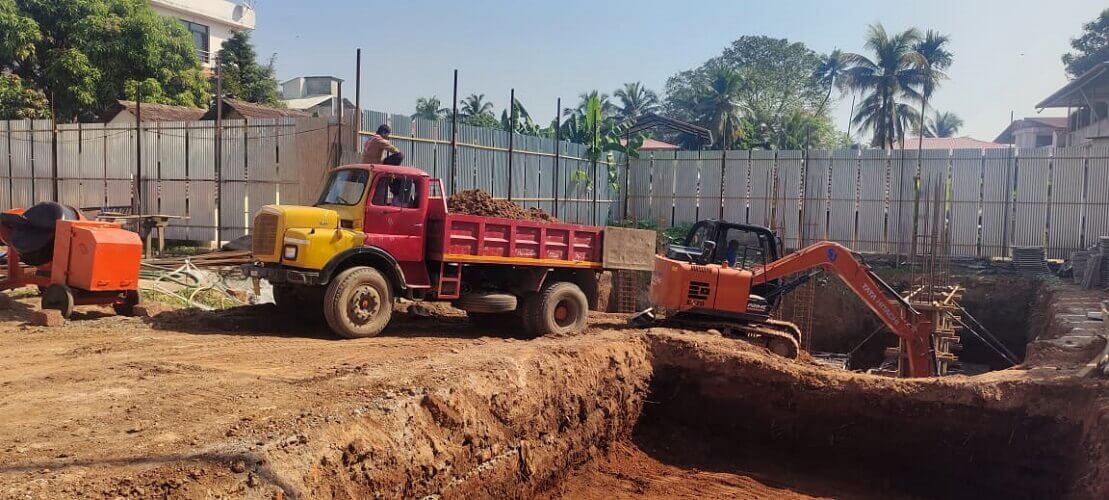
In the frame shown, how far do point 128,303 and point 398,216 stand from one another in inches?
150

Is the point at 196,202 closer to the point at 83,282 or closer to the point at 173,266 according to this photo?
the point at 173,266

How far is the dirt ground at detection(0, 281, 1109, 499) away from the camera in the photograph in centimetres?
494

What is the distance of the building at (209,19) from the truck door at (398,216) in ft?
103

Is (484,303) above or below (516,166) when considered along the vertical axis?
below

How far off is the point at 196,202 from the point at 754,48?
4326 cm

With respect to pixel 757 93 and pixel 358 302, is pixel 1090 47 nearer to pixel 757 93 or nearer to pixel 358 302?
pixel 757 93

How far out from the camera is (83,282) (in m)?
9.52

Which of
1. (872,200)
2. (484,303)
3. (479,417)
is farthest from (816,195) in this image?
(479,417)

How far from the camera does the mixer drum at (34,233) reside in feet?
32.1

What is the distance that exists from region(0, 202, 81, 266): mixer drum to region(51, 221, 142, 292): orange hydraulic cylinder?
218mm

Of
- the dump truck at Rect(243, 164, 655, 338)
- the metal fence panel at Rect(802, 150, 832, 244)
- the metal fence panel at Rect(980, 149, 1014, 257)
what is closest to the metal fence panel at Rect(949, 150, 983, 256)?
the metal fence panel at Rect(980, 149, 1014, 257)

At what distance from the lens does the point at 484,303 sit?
1039 cm

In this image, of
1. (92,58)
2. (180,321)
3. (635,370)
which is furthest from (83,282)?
(92,58)

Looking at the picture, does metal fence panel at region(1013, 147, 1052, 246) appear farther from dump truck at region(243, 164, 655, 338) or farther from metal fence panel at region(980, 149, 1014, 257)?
dump truck at region(243, 164, 655, 338)
